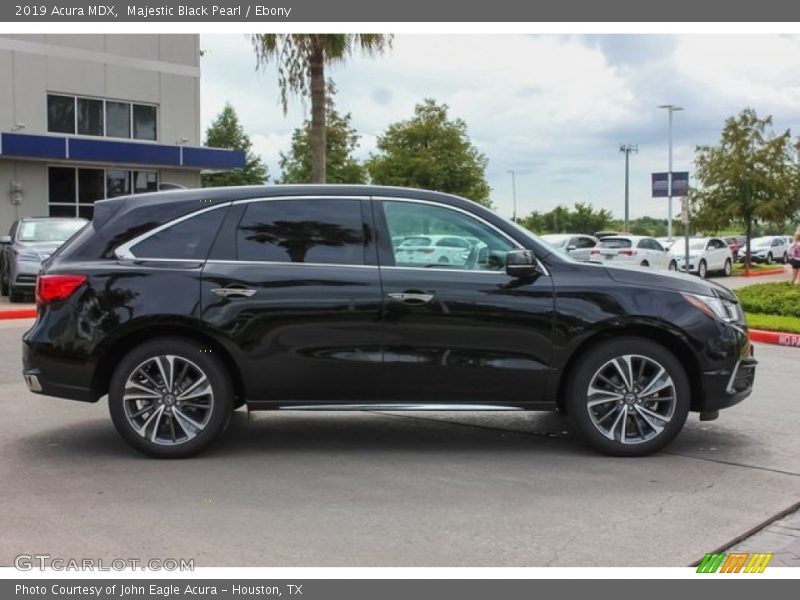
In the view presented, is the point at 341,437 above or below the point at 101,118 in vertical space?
below

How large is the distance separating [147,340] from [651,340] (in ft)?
11.3

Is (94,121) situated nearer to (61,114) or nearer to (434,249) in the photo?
(61,114)

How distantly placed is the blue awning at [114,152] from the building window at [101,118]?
152 cm

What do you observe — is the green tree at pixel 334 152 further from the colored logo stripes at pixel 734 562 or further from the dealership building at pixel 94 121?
the colored logo stripes at pixel 734 562

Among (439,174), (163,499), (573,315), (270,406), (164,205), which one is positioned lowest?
(163,499)

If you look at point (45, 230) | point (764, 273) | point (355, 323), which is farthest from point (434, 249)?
point (764, 273)

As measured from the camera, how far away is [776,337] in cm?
1373

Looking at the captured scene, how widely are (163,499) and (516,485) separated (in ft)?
6.97

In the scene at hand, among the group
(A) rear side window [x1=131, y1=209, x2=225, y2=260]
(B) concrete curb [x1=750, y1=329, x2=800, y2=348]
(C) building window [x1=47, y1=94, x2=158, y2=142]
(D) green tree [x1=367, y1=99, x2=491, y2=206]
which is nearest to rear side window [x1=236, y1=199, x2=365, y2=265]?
(A) rear side window [x1=131, y1=209, x2=225, y2=260]

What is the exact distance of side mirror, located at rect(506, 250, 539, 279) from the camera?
600 cm

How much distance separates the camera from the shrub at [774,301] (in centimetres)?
1608

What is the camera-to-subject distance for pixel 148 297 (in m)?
6.00

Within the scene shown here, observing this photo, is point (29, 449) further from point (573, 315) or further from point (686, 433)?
point (686, 433)

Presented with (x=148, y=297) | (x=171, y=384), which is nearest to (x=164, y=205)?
(x=148, y=297)
